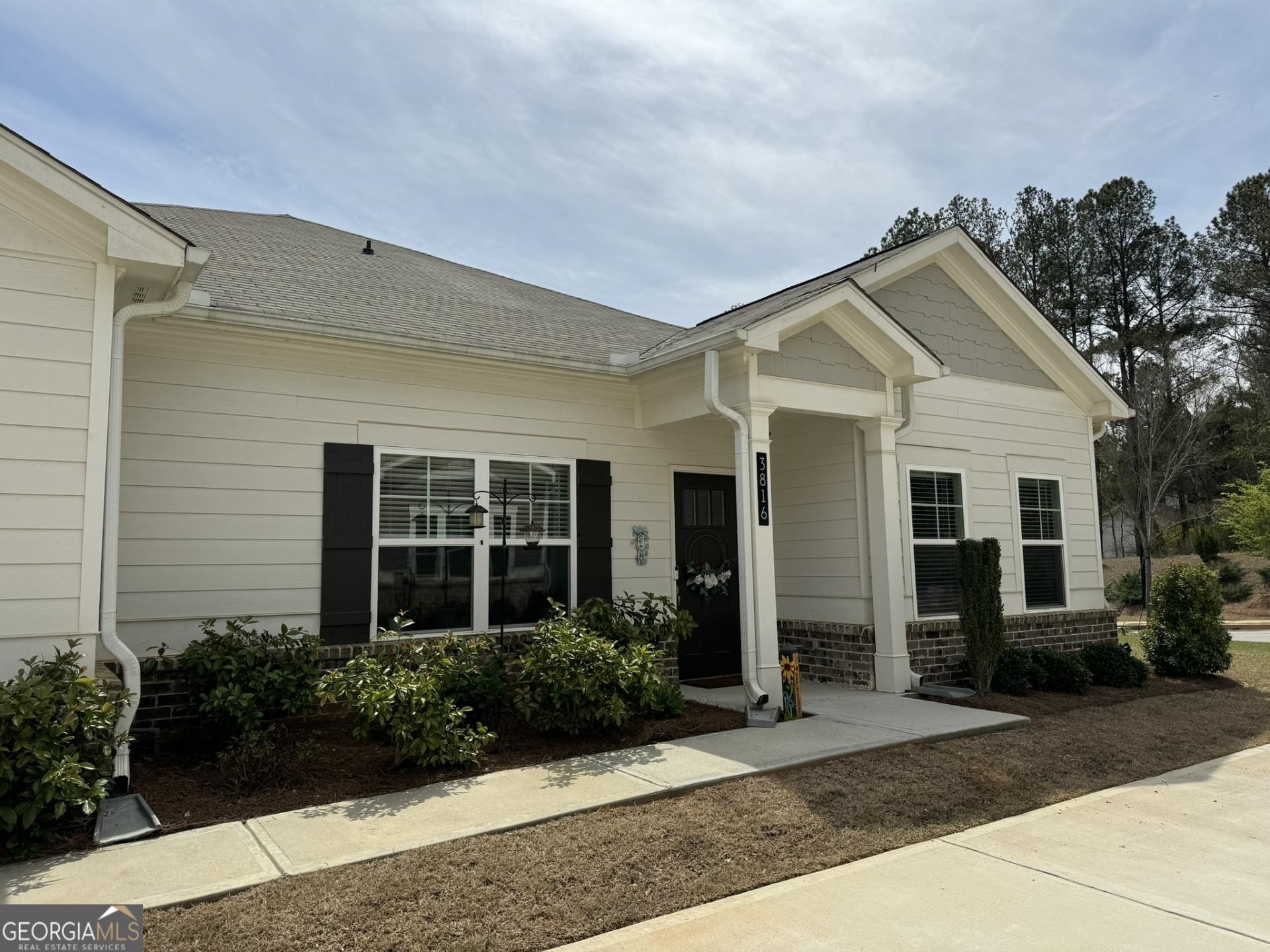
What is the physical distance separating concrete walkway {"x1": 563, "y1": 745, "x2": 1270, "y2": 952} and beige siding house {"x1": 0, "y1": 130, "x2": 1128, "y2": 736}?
9.05 ft

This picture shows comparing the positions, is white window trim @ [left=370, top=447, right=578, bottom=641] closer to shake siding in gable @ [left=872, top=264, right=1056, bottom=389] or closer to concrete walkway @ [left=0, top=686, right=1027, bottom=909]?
concrete walkway @ [left=0, top=686, right=1027, bottom=909]

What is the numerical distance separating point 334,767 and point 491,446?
3.10 metres

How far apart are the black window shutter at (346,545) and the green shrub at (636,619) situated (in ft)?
5.90

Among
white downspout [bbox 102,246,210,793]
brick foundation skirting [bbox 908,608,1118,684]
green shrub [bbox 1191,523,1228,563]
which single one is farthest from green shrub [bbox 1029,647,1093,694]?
green shrub [bbox 1191,523,1228,563]

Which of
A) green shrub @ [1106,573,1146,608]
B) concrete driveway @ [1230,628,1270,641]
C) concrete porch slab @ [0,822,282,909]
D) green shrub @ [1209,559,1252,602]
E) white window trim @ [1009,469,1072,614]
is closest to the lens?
concrete porch slab @ [0,822,282,909]

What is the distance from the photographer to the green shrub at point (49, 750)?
402cm

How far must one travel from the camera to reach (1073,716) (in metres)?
7.60

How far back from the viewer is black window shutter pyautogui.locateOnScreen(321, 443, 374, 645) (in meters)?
6.65

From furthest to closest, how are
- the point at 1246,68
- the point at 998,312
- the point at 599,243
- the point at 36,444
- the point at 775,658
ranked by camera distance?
the point at 599,243
the point at 998,312
the point at 1246,68
the point at 775,658
the point at 36,444

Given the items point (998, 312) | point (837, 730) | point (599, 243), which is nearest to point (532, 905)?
point (837, 730)

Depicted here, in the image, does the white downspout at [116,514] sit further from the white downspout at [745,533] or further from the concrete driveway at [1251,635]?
the concrete driveway at [1251,635]

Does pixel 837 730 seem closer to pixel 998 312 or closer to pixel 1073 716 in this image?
pixel 1073 716

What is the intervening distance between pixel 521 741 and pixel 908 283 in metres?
6.90

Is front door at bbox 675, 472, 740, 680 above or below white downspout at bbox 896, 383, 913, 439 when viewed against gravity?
below
